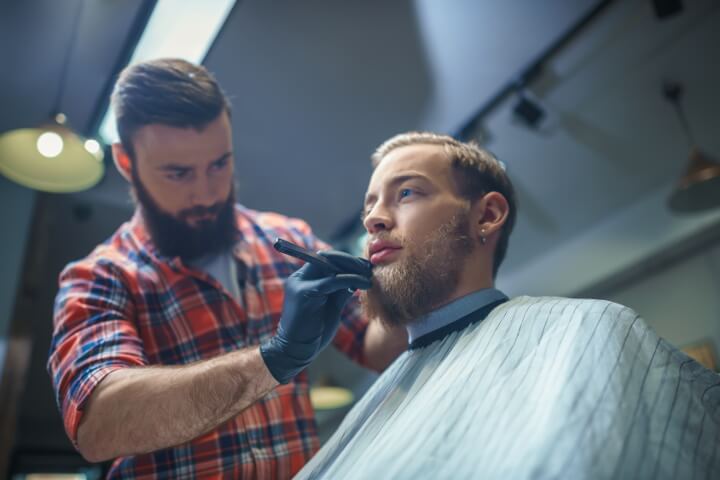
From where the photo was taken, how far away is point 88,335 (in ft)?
4.37

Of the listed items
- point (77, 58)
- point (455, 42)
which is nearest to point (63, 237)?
point (77, 58)

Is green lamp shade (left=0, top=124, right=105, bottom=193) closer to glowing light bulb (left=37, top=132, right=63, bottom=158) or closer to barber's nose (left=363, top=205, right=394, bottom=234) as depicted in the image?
glowing light bulb (left=37, top=132, right=63, bottom=158)

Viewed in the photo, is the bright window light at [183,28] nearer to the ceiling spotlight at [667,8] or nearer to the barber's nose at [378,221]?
the barber's nose at [378,221]

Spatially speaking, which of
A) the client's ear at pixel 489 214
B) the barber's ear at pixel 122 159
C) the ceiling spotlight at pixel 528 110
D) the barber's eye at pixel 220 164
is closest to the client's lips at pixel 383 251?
the client's ear at pixel 489 214

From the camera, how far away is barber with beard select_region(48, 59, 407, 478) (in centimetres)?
119

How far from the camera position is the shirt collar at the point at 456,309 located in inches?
50.3

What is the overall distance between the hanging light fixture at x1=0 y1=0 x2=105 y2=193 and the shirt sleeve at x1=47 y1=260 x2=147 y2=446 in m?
1.67

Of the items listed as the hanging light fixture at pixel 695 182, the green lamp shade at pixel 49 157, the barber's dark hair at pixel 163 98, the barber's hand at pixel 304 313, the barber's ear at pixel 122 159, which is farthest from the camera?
the hanging light fixture at pixel 695 182

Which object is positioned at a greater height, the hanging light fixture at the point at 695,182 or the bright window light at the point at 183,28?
the hanging light fixture at the point at 695,182

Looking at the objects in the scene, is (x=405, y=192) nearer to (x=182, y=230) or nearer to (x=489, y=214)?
(x=489, y=214)

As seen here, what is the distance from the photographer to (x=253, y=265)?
67.7 inches

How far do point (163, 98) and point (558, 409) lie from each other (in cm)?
128

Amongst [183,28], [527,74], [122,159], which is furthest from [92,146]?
[527,74]

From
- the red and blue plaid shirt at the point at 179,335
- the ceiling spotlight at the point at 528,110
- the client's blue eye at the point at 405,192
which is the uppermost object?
the ceiling spotlight at the point at 528,110
